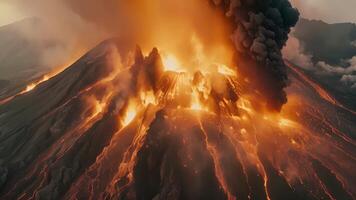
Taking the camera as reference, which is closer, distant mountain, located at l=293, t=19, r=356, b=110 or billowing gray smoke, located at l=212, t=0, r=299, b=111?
billowing gray smoke, located at l=212, t=0, r=299, b=111

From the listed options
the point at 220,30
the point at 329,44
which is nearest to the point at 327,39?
the point at 329,44

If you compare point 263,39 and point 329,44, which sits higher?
point 263,39

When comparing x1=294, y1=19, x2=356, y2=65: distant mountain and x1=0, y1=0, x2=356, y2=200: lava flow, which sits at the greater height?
x1=0, y1=0, x2=356, y2=200: lava flow

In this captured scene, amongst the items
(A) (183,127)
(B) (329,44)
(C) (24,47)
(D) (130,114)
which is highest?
(A) (183,127)

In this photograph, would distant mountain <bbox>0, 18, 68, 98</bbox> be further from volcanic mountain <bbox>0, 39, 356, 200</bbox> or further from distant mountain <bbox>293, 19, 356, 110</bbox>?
distant mountain <bbox>293, 19, 356, 110</bbox>

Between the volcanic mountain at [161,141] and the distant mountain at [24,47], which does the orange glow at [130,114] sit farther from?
the distant mountain at [24,47]

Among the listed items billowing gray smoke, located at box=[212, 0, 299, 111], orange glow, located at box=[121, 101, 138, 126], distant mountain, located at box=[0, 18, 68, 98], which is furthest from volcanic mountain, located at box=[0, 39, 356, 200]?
distant mountain, located at box=[0, 18, 68, 98]

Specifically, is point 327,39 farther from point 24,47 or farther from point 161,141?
point 161,141

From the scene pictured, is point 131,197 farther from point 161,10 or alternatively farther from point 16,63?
point 16,63
